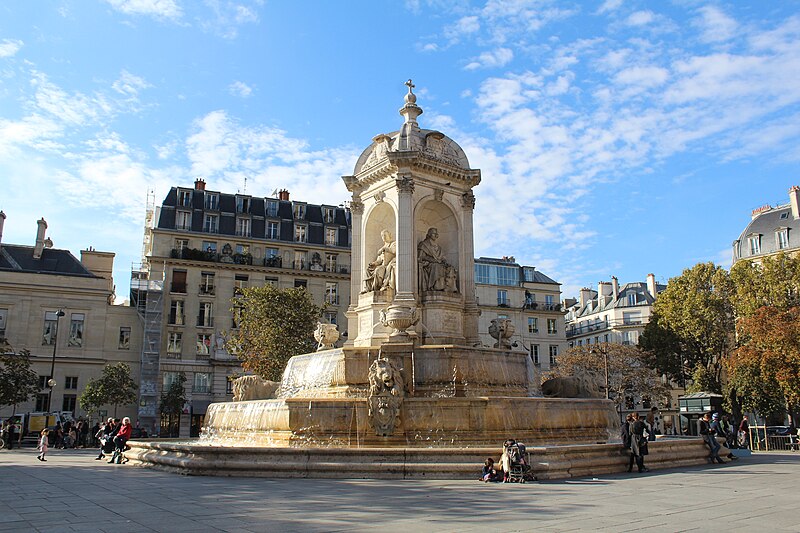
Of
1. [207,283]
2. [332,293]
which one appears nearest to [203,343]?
[207,283]

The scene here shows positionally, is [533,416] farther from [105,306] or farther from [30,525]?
[105,306]

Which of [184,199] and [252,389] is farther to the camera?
[184,199]

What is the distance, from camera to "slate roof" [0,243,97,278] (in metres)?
59.5

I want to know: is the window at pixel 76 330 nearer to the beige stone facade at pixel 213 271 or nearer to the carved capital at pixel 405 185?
the beige stone facade at pixel 213 271

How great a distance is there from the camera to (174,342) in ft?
205

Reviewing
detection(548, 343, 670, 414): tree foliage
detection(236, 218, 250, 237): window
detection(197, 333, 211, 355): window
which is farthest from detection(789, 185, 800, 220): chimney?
detection(197, 333, 211, 355): window

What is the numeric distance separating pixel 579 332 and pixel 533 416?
79306mm

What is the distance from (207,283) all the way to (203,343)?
573 cm

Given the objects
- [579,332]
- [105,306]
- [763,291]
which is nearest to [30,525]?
[763,291]

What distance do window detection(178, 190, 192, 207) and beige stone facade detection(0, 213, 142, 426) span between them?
431 inches

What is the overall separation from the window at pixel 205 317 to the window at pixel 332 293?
11.4 meters

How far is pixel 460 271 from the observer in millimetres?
23438

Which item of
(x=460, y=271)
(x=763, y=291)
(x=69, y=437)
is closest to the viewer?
(x=460, y=271)

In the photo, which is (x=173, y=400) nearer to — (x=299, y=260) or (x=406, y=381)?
(x=299, y=260)
